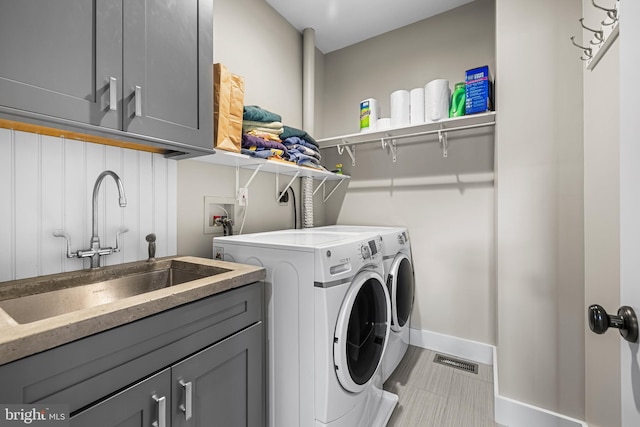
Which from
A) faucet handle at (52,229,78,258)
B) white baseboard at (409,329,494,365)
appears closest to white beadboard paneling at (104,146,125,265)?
faucet handle at (52,229,78,258)

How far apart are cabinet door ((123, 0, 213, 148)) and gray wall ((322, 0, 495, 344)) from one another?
179 centimetres

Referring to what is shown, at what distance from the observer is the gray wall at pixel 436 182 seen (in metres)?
2.26

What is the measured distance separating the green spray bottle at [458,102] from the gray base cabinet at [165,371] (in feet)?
6.02

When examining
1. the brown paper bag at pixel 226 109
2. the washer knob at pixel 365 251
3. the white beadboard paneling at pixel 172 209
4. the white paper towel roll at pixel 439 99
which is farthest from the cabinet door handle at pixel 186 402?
the white paper towel roll at pixel 439 99

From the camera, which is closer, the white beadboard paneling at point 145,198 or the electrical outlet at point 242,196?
the white beadboard paneling at point 145,198

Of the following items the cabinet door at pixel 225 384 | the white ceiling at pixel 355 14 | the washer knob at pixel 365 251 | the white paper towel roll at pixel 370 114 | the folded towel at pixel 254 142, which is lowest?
the cabinet door at pixel 225 384

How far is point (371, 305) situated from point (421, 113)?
4.95ft

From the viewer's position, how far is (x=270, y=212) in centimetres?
228

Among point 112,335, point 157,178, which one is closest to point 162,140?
point 157,178

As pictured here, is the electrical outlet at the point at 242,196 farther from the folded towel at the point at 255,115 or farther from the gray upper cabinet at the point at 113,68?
the gray upper cabinet at the point at 113,68

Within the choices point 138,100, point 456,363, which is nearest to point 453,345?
point 456,363

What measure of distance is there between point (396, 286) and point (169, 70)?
72.1 inches

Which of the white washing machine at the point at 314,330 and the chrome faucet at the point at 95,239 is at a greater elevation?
the chrome faucet at the point at 95,239

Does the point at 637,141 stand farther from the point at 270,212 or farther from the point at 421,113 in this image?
the point at 270,212
